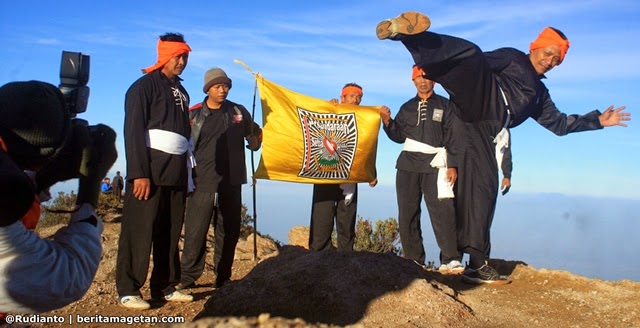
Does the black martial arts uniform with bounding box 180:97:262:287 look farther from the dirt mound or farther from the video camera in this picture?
the video camera

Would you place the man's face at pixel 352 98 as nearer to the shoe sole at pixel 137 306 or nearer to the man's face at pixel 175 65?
the man's face at pixel 175 65

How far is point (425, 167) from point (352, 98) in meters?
1.31

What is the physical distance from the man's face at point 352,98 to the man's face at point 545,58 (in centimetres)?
230

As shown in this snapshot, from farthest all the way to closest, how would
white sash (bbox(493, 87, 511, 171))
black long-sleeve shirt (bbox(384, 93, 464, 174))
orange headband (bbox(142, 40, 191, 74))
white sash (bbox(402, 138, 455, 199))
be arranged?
black long-sleeve shirt (bbox(384, 93, 464, 174)) < white sash (bbox(402, 138, 455, 199)) < white sash (bbox(493, 87, 511, 171)) < orange headband (bbox(142, 40, 191, 74))

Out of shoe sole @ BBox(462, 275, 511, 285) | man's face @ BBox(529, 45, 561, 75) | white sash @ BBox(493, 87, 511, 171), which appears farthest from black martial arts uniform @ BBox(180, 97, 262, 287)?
man's face @ BBox(529, 45, 561, 75)

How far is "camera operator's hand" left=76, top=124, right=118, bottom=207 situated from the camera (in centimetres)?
223

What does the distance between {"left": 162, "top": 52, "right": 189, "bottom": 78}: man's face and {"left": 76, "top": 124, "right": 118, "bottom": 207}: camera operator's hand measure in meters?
Answer: 3.46

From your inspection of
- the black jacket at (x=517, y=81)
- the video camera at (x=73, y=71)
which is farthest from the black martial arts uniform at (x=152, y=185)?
the black jacket at (x=517, y=81)

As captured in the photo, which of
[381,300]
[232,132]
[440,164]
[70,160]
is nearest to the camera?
[70,160]

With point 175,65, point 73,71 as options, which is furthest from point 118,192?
point 73,71

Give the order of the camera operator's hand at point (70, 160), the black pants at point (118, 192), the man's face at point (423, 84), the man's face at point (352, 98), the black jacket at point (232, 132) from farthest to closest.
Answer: the black pants at point (118, 192)
the man's face at point (352, 98)
the man's face at point (423, 84)
the black jacket at point (232, 132)
the camera operator's hand at point (70, 160)

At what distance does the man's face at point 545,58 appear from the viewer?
244 inches

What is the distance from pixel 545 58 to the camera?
20.5 feet

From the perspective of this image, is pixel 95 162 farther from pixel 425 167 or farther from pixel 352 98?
pixel 352 98
